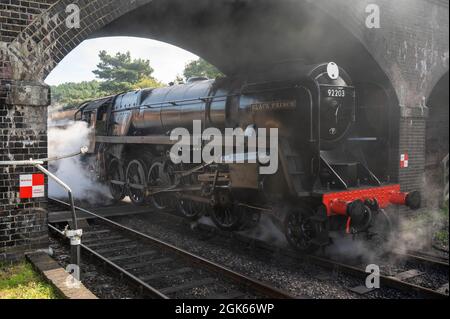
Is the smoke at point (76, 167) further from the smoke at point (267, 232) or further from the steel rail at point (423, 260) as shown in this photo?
the steel rail at point (423, 260)

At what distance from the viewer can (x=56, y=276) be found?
4664 mm

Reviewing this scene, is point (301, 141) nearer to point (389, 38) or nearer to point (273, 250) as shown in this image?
point (273, 250)

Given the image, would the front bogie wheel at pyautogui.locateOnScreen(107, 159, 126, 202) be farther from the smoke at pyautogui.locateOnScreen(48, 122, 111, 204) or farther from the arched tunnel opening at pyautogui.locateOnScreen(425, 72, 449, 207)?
the arched tunnel opening at pyautogui.locateOnScreen(425, 72, 449, 207)

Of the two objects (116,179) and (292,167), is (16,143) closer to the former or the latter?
(292,167)

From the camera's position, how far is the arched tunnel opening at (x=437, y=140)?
12.2m

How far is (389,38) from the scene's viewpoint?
29.8 feet

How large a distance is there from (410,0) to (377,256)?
601 cm

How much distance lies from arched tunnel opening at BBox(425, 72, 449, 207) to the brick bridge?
26.4 inches

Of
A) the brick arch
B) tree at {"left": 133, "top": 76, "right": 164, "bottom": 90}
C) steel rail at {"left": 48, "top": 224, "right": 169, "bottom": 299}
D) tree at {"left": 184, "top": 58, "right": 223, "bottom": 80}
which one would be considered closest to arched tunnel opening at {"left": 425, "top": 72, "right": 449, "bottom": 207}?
tree at {"left": 133, "top": 76, "right": 164, "bottom": 90}

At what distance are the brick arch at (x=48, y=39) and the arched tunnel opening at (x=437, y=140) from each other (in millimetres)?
10045

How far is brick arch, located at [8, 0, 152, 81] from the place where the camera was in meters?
5.20

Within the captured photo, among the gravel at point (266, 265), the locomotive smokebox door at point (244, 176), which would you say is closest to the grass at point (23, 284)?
the gravel at point (266, 265)

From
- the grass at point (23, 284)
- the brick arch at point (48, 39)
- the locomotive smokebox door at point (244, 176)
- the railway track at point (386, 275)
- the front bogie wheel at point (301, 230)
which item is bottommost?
the railway track at point (386, 275)
